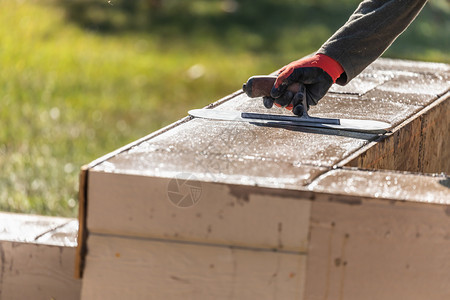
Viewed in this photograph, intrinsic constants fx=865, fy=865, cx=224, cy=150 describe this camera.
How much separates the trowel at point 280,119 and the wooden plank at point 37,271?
751mm

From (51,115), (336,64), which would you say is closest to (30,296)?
(336,64)

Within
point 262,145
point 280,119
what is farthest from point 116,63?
point 262,145

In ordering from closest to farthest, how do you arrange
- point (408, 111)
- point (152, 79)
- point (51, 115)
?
point (408, 111), point (51, 115), point (152, 79)

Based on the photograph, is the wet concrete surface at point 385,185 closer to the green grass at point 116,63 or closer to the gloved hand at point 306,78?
the gloved hand at point 306,78

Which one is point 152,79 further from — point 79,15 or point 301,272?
point 301,272

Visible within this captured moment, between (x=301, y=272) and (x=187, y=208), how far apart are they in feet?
1.19

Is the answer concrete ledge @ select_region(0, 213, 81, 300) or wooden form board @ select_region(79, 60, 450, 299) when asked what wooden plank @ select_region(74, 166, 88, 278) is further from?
concrete ledge @ select_region(0, 213, 81, 300)

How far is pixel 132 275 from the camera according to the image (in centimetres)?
247

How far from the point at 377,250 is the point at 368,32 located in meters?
1.16

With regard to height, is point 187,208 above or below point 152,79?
below

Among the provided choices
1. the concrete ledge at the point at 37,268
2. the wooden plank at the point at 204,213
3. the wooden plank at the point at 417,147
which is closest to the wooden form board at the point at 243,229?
the wooden plank at the point at 204,213

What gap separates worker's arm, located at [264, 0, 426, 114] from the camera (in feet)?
10.6

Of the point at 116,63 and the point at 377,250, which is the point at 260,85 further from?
the point at 116,63

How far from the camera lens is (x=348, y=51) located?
327 centimetres
